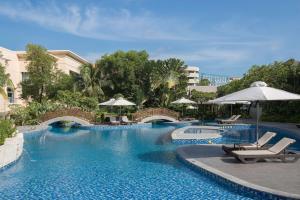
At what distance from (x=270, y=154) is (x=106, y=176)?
5438 mm

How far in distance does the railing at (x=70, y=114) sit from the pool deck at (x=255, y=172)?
17.4 metres

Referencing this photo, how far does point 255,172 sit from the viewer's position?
10.1 meters

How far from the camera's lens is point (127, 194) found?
30.0ft

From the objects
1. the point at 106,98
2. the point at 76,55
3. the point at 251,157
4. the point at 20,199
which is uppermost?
the point at 76,55

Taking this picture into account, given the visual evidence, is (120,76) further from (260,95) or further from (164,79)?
(260,95)

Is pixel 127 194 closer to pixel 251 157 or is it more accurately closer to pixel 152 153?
pixel 251 157

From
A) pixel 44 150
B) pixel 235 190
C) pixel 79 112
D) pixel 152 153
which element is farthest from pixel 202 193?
pixel 79 112

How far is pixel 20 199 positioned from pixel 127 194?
2.73 metres

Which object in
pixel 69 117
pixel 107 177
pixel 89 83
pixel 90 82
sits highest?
pixel 90 82

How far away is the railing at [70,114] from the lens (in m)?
29.1

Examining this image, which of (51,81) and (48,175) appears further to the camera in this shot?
(51,81)

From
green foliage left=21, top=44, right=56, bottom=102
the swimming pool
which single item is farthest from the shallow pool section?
green foliage left=21, top=44, right=56, bottom=102

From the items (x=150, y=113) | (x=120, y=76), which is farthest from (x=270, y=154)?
(x=120, y=76)

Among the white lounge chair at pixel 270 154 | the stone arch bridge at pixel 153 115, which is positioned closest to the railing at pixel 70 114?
the stone arch bridge at pixel 153 115
